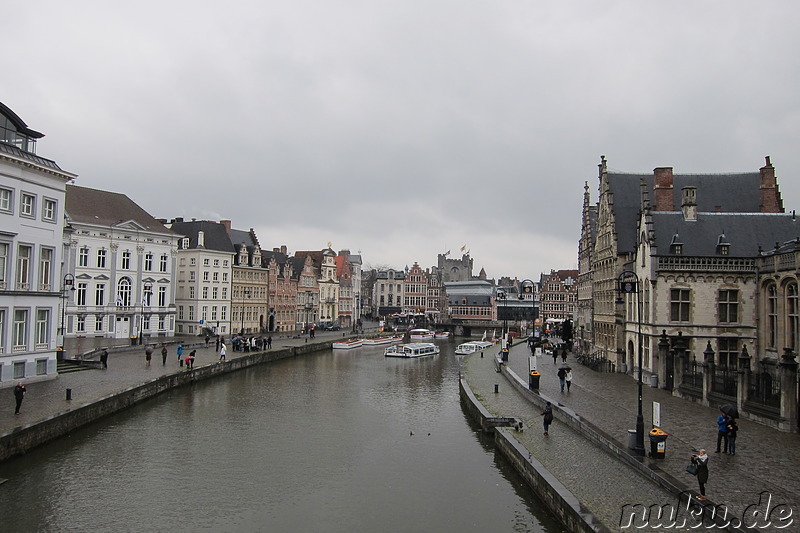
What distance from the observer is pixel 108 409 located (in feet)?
98.2

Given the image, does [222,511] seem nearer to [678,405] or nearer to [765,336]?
[678,405]

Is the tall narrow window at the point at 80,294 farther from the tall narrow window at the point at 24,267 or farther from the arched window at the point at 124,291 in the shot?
the tall narrow window at the point at 24,267

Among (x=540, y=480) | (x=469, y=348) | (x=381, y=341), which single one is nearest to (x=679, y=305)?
(x=540, y=480)

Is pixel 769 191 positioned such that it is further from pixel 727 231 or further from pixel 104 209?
pixel 104 209

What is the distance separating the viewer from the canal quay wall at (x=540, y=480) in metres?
15.0

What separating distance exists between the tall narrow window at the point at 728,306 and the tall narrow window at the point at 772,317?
9.73 feet

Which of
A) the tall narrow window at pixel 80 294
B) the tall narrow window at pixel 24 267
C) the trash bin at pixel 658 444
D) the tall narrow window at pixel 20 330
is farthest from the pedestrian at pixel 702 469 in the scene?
the tall narrow window at pixel 80 294

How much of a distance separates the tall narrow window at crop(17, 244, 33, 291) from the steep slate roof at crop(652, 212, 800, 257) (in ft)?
118

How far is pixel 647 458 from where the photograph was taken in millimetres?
A: 19125

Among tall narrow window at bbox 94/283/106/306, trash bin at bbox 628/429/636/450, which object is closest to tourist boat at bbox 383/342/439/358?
tall narrow window at bbox 94/283/106/306

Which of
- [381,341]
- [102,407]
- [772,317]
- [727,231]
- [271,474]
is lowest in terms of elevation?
[271,474]

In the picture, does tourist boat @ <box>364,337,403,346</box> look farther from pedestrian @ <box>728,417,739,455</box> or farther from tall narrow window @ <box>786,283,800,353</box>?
pedestrian @ <box>728,417,739,455</box>

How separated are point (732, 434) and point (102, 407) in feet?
87.7

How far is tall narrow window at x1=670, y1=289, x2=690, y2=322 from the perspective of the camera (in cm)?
3709
